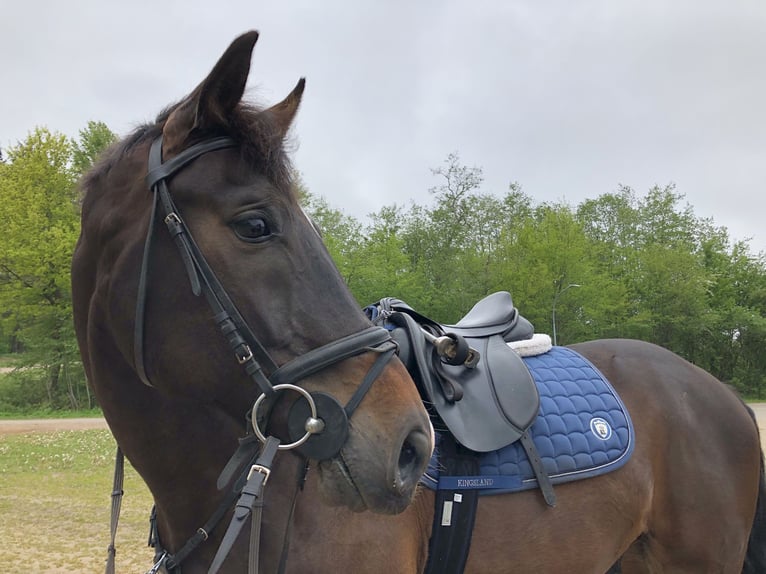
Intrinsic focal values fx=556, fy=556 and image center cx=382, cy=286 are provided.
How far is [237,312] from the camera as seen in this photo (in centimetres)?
152

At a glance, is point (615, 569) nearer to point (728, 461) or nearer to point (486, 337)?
point (728, 461)

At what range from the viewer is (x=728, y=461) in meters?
3.08

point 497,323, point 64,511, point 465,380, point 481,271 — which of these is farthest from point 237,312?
point 481,271

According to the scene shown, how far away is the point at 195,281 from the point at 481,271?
29182mm

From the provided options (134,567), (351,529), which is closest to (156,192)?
(351,529)

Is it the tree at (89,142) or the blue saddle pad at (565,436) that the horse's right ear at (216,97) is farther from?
the tree at (89,142)

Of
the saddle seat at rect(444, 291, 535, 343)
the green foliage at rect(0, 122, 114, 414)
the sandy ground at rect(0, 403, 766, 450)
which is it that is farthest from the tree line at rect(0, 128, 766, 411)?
the saddle seat at rect(444, 291, 535, 343)

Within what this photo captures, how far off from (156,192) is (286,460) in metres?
0.95

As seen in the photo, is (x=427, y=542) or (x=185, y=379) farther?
(x=427, y=542)

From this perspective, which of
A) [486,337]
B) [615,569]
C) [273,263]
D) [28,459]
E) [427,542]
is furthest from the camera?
[28,459]

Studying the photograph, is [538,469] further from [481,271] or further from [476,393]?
[481,271]

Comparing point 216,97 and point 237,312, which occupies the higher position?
point 216,97

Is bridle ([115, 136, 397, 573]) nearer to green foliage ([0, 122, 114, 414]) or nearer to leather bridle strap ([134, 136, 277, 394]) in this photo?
leather bridle strap ([134, 136, 277, 394])

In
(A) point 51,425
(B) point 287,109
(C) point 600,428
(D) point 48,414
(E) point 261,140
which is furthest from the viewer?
(D) point 48,414
